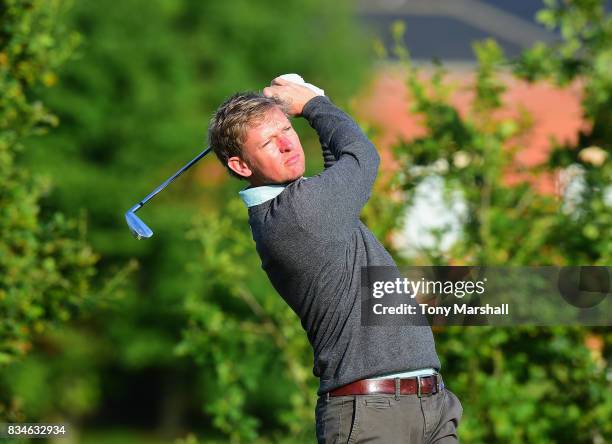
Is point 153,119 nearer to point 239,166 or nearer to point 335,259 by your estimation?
point 239,166

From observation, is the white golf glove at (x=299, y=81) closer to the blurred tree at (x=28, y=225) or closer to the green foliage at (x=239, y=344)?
the blurred tree at (x=28, y=225)

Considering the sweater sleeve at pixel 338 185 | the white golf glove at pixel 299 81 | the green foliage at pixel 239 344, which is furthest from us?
the green foliage at pixel 239 344

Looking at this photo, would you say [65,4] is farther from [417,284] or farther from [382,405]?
[382,405]

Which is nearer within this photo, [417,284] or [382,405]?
[382,405]

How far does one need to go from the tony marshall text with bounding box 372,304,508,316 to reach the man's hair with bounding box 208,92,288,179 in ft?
2.28

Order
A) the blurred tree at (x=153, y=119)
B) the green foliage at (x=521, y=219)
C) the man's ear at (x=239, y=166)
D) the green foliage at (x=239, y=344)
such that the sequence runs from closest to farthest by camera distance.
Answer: the man's ear at (x=239, y=166), the green foliage at (x=521, y=219), the green foliage at (x=239, y=344), the blurred tree at (x=153, y=119)

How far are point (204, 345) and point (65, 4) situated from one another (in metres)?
2.13

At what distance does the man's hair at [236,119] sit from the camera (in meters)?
3.77

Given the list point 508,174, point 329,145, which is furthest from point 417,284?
point 508,174

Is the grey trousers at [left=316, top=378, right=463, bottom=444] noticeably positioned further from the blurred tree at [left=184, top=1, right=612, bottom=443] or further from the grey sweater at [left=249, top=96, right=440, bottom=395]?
the blurred tree at [left=184, top=1, right=612, bottom=443]

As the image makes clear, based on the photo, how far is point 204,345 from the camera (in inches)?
253

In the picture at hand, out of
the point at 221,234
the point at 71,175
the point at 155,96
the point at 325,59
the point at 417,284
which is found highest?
the point at 325,59

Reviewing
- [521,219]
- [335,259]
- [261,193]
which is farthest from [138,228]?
[521,219]

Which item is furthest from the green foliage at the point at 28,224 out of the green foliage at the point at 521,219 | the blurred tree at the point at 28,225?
the green foliage at the point at 521,219
